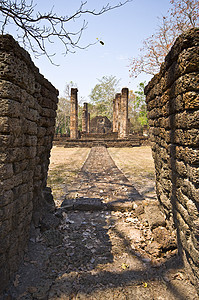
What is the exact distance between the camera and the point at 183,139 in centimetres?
217

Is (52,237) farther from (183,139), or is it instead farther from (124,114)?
(124,114)

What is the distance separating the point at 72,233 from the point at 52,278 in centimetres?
105

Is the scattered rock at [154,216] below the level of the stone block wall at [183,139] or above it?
below

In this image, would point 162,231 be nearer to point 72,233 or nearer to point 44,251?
point 72,233

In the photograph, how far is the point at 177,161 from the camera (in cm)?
245

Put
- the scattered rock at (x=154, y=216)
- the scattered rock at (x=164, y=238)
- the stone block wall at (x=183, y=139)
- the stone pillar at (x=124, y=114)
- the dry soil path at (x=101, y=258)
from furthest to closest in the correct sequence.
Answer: the stone pillar at (x=124, y=114), the scattered rock at (x=154, y=216), the scattered rock at (x=164, y=238), the dry soil path at (x=101, y=258), the stone block wall at (x=183, y=139)

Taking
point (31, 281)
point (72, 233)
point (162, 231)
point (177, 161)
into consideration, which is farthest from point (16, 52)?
point (162, 231)

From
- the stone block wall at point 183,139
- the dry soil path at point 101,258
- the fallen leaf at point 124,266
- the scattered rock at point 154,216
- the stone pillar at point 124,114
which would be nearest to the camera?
the stone block wall at point 183,139

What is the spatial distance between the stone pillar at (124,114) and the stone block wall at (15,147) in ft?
68.6

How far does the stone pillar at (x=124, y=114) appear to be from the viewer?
22.9m

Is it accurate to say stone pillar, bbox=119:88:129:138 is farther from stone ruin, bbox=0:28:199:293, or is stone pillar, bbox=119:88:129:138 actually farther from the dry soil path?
stone ruin, bbox=0:28:199:293

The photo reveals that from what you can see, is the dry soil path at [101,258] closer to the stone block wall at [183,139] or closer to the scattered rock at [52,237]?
the scattered rock at [52,237]

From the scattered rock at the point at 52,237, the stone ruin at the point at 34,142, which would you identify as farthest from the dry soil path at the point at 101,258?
the stone ruin at the point at 34,142

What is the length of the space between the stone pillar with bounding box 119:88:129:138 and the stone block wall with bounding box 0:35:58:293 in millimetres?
20901
